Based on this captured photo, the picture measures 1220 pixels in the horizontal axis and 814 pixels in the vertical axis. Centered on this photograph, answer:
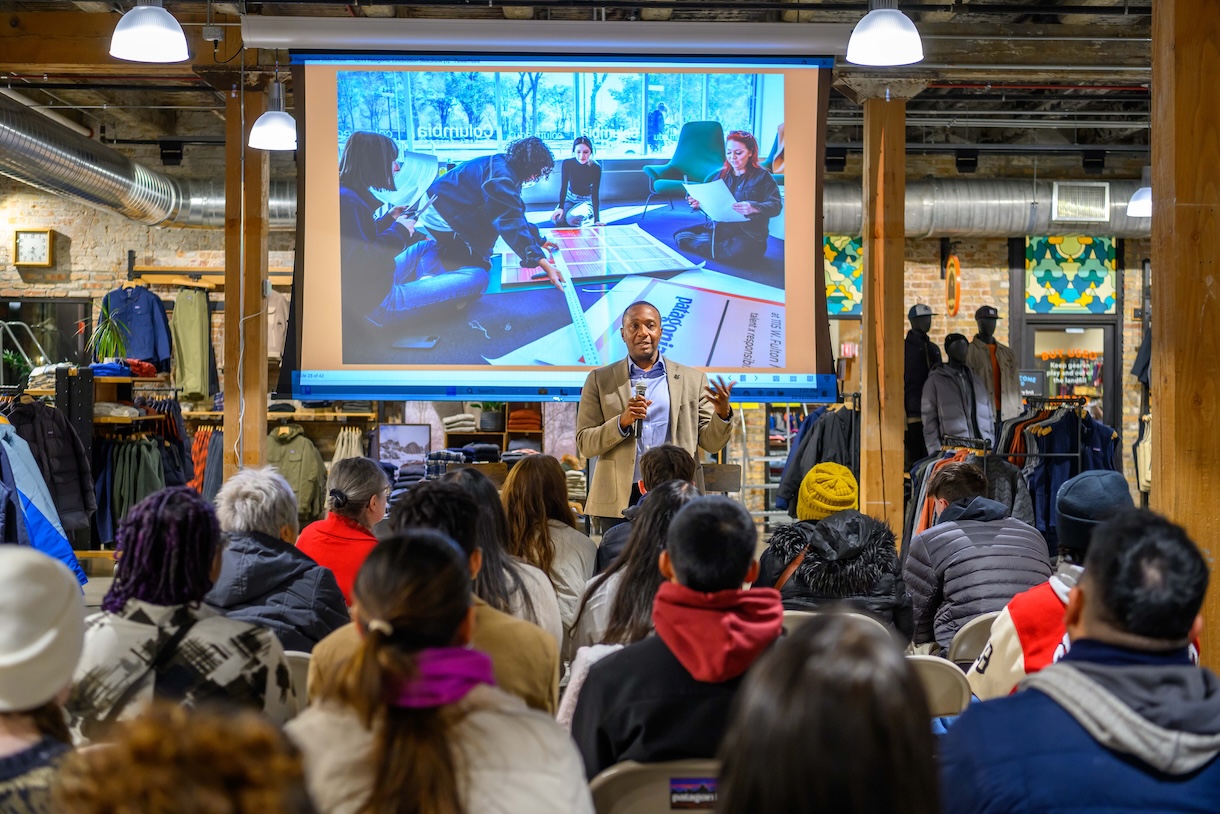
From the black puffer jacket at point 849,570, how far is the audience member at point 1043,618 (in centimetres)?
46

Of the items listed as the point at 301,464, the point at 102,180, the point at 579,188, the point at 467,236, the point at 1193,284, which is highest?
the point at 102,180

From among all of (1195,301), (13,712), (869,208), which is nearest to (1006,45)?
(869,208)

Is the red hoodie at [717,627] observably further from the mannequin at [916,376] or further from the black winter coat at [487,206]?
the mannequin at [916,376]

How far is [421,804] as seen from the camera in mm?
1355

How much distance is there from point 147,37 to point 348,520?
2490 millimetres

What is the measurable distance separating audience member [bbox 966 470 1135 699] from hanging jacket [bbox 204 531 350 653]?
1.62 metres

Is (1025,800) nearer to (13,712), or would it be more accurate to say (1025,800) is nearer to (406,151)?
(13,712)

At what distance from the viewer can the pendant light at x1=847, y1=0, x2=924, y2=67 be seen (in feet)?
15.2

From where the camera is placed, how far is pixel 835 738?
38.3 inches

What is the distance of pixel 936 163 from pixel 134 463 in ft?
25.7

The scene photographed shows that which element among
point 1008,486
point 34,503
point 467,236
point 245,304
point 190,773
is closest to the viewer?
point 190,773

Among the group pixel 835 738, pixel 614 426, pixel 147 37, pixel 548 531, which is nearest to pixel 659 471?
pixel 548 531

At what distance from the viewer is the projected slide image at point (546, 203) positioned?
18.5 ft

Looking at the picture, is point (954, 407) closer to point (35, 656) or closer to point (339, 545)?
point (339, 545)
